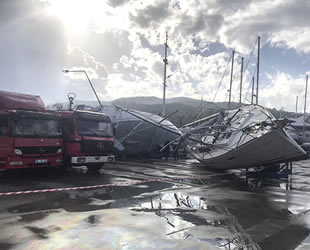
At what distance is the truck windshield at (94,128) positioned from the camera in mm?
12484

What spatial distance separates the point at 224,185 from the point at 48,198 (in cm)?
632

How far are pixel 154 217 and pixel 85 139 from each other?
257 inches

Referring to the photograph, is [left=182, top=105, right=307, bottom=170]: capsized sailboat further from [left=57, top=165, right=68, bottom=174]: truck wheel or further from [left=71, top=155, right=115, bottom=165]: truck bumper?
[left=57, top=165, right=68, bottom=174]: truck wheel

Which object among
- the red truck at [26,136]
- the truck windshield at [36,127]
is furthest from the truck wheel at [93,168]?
the truck windshield at [36,127]

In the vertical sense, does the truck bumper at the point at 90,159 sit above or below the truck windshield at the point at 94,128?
below

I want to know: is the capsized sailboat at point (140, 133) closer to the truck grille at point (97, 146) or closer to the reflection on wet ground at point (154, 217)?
the truck grille at point (97, 146)

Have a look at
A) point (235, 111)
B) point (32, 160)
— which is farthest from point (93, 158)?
point (235, 111)

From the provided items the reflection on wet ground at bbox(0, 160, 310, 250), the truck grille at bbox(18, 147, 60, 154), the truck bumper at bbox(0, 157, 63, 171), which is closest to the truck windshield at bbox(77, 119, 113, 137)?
the truck grille at bbox(18, 147, 60, 154)

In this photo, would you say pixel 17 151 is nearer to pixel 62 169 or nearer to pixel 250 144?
pixel 62 169

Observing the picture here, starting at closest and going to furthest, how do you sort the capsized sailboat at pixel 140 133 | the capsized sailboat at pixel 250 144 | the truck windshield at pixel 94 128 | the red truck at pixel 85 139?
the capsized sailboat at pixel 250 144 → the red truck at pixel 85 139 → the truck windshield at pixel 94 128 → the capsized sailboat at pixel 140 133

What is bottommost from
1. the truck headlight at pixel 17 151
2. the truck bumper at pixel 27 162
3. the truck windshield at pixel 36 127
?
the truck bumper at pixel 27 162

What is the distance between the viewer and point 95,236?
17.1 ft

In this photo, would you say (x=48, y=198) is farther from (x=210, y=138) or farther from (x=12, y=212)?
(x=210, y=138)

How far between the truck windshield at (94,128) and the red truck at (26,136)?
2.83 ft
